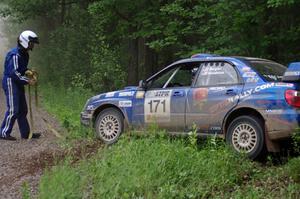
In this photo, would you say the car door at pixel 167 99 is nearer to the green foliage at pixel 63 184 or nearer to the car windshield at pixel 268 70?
the car windshield at pixel 268 70

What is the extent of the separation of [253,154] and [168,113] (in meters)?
1.77

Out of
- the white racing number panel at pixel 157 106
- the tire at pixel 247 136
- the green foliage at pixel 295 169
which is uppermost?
the white racing number panel at pixel 157 106

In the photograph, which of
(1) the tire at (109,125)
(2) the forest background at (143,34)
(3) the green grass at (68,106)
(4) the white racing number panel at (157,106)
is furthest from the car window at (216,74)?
(2) the forest background at (143,34)

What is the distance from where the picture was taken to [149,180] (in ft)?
21.6

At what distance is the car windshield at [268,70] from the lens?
26.7 ft

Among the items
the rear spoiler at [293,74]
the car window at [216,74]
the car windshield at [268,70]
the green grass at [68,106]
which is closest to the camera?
the rear spoiler at [293,74]

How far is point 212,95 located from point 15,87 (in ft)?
14.8

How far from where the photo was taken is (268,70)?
27.6ft

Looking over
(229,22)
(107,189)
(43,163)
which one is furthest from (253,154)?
(229,22)

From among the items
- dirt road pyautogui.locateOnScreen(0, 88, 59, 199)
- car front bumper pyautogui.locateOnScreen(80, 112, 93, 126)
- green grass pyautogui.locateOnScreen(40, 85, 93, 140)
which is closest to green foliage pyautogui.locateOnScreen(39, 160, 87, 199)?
dirt road pyautogui.locateOnScreen(0, 88, 59, 199)

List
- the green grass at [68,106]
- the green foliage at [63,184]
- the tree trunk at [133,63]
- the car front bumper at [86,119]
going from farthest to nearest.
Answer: the tree trunk at [133,63]
the green grass at [68,106]
the car front bumper at [86,119]
the green foliage at [63,184]

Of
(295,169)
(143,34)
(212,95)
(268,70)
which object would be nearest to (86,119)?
(212,95)

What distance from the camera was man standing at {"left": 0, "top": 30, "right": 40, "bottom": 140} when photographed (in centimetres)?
1087

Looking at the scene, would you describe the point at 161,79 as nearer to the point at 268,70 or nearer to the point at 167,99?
the point at 167,99
